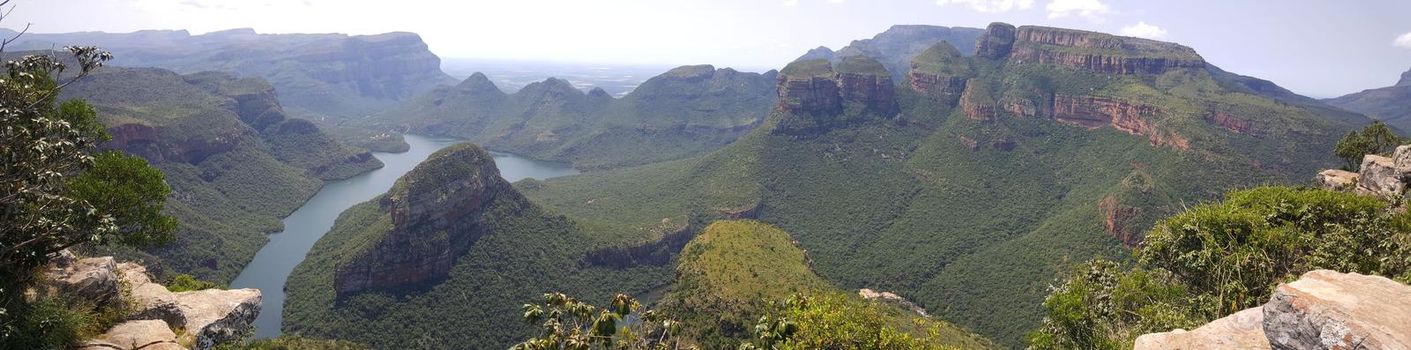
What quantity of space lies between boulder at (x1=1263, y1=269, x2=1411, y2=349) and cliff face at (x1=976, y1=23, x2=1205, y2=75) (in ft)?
394

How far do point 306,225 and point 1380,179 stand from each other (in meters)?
142

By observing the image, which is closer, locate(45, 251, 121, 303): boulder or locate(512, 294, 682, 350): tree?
locate(512, 294, 682, 350): tree

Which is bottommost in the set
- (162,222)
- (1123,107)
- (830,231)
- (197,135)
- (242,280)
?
(242,280)

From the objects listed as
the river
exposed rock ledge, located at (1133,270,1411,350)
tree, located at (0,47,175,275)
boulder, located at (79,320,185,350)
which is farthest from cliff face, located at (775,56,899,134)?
tree, located at (0,47,175,275)

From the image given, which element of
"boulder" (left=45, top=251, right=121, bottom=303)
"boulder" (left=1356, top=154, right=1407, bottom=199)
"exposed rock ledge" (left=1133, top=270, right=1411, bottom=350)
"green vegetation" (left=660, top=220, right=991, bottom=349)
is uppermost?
"boulder" (left=1356, top=154, right=1407, bottom=199)

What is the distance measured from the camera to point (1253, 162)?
84312 millimetres

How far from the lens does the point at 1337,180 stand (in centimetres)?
3766

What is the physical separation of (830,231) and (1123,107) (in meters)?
54.8

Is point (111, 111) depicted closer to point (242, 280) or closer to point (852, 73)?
point (242, 280)

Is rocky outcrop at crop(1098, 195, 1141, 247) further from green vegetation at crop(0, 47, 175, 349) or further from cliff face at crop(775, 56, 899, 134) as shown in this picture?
green vegetation at crop(0, 47, 175, 349)

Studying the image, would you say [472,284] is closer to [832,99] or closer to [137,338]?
[137,338]

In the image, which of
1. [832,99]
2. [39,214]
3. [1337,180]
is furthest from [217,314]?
[832,99]

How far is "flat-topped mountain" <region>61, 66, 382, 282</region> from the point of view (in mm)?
90750

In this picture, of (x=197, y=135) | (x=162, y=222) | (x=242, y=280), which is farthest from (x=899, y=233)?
Answer: (x=197, y=135)
